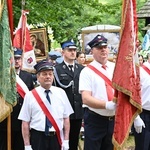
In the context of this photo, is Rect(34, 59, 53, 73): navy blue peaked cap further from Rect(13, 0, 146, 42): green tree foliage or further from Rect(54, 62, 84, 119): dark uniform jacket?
Rect(13, 0, 146, 42): green tree foliage

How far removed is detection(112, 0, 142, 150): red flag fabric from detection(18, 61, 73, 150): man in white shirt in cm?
83

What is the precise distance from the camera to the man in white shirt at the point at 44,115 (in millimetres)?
6484

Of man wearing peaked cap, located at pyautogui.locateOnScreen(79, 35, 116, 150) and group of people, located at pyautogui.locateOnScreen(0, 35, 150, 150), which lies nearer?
group of people, located at pyautogui.locateOnScreen(0, 35, 150, 150)

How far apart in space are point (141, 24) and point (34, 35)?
83.8 ft

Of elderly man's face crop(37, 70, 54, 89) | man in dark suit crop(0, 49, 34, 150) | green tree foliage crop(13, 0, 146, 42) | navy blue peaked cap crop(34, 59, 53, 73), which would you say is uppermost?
green tree foliage crop(13, 0, 146, 42)

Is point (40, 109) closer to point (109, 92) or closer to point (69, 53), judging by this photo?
point (109, 92)

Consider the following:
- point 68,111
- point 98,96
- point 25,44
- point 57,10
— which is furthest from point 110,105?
point 57,10

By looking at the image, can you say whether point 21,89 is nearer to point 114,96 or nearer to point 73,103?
point 73,103

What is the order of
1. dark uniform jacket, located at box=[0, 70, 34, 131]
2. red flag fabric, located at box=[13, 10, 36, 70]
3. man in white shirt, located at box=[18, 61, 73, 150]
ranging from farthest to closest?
red flag fabric, located at box=[13, 10, 36, 70], dark uniform jacket, located at box=[0, 70, 34, 131], man in white shirt, located at box=[18, 61, 73, 150]

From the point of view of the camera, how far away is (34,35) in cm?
1078

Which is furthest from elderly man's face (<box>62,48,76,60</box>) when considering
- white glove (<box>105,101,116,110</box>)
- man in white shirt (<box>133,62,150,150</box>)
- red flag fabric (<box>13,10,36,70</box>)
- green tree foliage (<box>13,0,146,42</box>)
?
green tree foliage (<box>13,0,146,42</box>)

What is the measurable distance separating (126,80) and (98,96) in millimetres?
735

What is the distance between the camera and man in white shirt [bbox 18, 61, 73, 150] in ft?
21.3

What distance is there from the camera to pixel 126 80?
6125 millimetres
